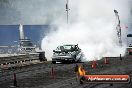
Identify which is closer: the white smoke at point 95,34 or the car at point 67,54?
the car at point 67,54

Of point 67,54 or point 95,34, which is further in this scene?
point 95,34

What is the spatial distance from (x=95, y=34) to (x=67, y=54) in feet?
54.5

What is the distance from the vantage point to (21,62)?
110ft

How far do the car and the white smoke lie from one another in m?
4.72

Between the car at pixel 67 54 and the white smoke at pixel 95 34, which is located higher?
the white smoke at pixel 95 34

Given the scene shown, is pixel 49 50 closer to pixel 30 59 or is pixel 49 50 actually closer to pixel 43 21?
pixel 30 59

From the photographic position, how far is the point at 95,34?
50.5 meters

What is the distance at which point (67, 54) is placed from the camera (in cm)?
3438

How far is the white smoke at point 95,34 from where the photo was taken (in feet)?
150

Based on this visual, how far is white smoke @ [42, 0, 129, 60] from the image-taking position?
4579cm

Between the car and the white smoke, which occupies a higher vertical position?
the white smoke

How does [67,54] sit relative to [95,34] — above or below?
below

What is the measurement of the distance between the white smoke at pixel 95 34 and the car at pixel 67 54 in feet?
15.5

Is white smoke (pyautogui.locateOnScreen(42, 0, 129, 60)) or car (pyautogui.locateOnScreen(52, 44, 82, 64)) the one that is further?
white smoke (pyautogui.locateOnScreen(42, 0, 129, 60))
